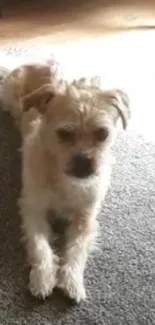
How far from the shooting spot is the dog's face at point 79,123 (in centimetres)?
180

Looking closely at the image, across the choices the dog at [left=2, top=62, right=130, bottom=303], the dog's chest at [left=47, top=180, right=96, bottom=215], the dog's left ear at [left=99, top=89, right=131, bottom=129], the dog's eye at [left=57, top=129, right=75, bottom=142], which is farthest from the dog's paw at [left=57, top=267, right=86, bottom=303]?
the dog's left ear at [left=99, top=89, right=131, bottom=129]

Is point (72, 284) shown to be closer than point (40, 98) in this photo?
Yes

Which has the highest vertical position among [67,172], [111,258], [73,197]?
[67,172]

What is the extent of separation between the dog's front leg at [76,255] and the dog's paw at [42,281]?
0.03m

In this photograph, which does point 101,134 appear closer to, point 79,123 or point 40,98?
point 79,123

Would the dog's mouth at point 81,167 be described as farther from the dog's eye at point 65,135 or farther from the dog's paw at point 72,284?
the dog's paw at point 72,284

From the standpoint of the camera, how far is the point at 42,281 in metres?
1.72

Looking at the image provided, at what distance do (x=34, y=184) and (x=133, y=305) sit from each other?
50 cm

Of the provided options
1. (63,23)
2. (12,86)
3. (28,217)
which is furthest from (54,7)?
(28,217)

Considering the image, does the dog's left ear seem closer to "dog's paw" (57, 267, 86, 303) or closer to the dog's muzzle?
the dog's muzzle

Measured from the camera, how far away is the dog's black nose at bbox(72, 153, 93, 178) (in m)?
1.81

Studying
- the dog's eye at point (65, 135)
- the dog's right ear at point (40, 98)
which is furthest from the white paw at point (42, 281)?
the dog's right ear at point (40, 98)

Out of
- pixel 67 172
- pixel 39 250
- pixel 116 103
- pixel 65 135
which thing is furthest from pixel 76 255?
pixel 116 103

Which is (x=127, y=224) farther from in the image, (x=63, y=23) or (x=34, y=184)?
(x=63, y=23)
